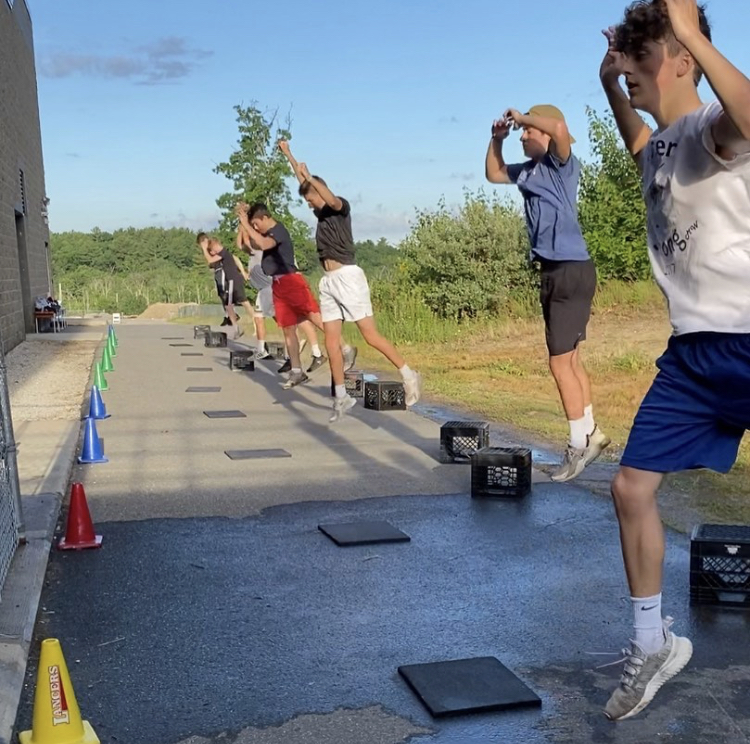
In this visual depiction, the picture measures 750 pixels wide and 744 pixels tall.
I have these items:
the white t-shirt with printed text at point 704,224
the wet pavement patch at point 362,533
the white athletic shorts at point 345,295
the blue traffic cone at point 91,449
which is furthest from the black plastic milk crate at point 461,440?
the white t-shirt with printed text at point 704,224

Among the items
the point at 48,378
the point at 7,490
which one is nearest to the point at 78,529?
the point at 7,490

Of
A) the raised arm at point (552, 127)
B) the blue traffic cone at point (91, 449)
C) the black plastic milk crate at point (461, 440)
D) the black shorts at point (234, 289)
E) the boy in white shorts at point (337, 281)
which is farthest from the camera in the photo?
the black shorts at point (234, 289)

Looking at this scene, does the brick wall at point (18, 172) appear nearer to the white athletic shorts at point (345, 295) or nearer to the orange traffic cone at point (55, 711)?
Result: the white athletic shorts at point (345, 295)

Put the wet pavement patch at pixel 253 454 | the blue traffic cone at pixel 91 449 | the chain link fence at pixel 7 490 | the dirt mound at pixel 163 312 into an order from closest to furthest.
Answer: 1. the chain link fence at pixel 7 490
2. the blue traffic cone at pixel 91 449
3. the wet pavement patch at pixel 253 454
4. the dirt mound at pixel 163 312

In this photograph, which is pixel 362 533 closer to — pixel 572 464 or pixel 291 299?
pixel 572 464

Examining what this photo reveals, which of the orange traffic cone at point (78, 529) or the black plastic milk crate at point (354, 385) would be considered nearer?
the orange traffic cone at point (78, 529)

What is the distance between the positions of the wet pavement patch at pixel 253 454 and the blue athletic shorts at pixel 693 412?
456 cm

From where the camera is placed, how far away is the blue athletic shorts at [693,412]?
9.25 ft

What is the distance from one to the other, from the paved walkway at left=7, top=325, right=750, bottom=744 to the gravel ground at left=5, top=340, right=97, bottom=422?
108 inches

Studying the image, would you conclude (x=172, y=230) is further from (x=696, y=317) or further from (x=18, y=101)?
(x=696, y=317)

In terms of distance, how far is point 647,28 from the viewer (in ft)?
9.15

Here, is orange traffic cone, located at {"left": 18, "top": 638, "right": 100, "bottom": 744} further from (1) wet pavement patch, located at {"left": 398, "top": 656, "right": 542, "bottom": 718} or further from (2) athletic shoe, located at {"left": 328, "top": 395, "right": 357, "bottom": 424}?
(2) athletic shoe, located at {"left": 328, "top": 395, "right": 357, "bottom": 424}

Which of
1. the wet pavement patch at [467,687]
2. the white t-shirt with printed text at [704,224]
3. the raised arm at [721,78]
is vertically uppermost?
the raised arm at [721,78]

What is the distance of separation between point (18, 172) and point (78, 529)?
17745 mm
